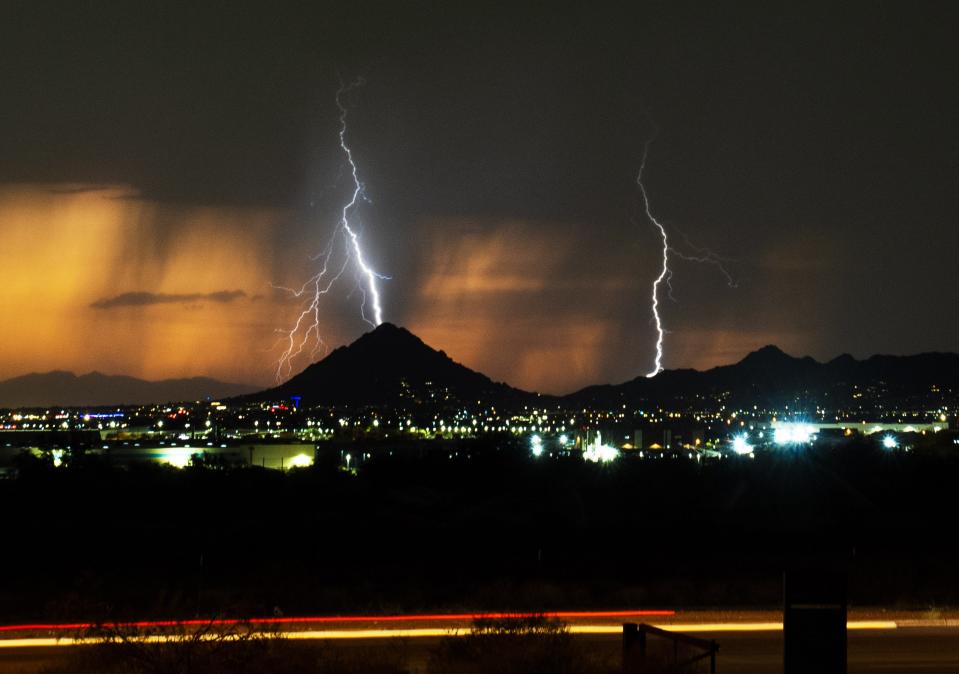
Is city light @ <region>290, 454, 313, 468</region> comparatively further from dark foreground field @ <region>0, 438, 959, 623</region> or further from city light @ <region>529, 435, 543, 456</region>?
dark foreground field @ <region>0, 438, 959, 623</region>

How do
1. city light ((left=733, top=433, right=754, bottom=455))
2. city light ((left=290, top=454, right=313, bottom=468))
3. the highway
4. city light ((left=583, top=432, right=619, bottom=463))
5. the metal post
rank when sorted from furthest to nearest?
city light ((left=733, top=433, right=754, bottom=455))
city light ((left=290, top=454, right=313, bottom=468))
city light ((left=583, top=432, right=619, bottom=463))
the highway
the metal post

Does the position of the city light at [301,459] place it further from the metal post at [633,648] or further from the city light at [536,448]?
the metal post at [633,648]

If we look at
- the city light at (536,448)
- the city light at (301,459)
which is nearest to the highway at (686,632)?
the city light at (536,448)

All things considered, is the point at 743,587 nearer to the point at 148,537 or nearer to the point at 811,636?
the point at 811,636

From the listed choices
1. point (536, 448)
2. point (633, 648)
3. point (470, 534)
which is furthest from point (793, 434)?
point (633, 648)

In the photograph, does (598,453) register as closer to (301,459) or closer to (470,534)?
(301,459)

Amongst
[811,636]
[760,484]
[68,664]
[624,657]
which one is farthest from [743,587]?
[760,484]

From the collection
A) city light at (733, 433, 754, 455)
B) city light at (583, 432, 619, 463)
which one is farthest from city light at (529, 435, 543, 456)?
city light at (733, 433, 754, 455)
